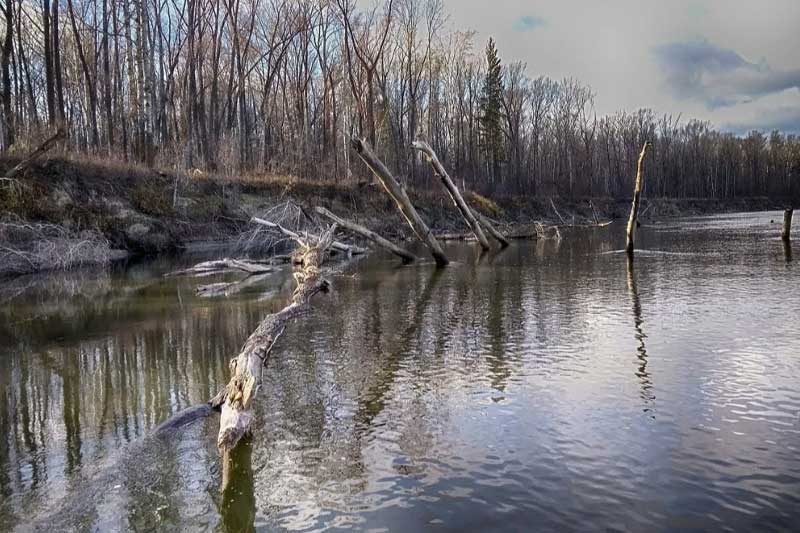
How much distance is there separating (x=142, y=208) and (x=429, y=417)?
26.1 metres

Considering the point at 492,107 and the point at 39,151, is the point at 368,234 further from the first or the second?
the point at 492,107

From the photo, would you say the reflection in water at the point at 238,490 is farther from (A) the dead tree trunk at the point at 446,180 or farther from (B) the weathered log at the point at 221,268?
(A) the dead tree trunk at the point at 446,180

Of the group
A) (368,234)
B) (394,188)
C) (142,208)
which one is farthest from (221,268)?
(142,208)

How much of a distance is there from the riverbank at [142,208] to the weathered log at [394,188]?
7.98m

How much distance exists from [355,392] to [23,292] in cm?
1326

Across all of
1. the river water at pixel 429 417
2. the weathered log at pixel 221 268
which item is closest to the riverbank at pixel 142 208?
the weathered log at pixel 221 268

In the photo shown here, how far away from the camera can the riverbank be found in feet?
71.2

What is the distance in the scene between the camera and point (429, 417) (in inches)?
250

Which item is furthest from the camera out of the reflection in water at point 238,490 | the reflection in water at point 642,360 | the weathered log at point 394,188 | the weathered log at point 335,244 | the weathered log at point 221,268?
the weathered log at point 335,244

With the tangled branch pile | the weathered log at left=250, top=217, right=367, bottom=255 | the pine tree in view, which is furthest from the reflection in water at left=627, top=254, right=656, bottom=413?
the pine tree

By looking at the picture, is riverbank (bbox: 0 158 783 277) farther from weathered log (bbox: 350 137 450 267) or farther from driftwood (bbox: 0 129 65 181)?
weathered log (bbox: 350 137 450 267)

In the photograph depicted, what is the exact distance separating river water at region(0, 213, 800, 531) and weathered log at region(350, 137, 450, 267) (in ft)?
17.9

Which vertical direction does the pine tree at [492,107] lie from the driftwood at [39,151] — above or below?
above

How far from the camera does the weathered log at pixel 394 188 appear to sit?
1708cm
